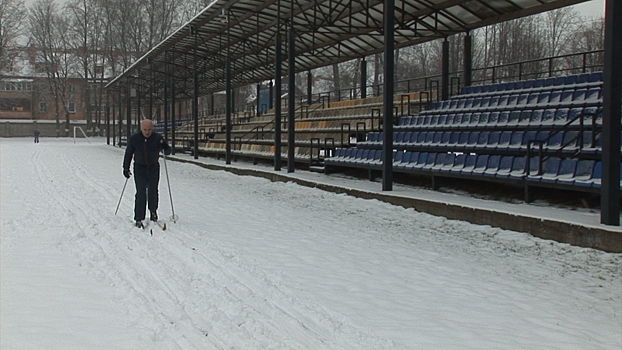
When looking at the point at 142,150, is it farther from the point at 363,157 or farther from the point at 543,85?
the point at 543,85

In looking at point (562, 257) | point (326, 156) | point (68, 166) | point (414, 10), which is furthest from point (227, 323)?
point (68, 166)

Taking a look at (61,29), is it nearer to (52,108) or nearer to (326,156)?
(52,108)

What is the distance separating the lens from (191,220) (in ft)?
35.9

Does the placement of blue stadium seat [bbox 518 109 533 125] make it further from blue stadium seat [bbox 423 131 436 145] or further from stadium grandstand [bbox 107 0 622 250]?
blue stadium seat [bbox 423 131 436 145]

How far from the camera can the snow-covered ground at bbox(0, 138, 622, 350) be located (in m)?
5.18

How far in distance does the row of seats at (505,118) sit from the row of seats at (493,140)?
0.45m

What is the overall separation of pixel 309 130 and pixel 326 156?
4681mm

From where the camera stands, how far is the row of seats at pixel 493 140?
440 inches

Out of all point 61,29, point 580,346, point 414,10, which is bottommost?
point 580,346

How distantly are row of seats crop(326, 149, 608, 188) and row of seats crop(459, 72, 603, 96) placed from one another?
3807 mm

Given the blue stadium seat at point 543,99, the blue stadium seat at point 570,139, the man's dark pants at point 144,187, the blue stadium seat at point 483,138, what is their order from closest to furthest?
the man's dark pants at point 144,187 < the blue stadium seat at point 570,139 < the blue stadium seat at point 483,138 < the blue stadium seat at point 543,99

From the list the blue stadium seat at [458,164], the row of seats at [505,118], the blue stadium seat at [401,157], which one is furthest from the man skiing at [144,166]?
the row of seats at [505,118]

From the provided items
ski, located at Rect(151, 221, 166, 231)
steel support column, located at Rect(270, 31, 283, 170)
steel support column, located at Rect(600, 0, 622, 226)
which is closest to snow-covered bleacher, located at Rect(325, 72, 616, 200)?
steel support column, located at Rect(600, 0, 622, 226)

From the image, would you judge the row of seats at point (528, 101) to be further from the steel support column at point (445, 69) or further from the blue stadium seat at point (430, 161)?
the blue stadium seat at point (430, 161)
